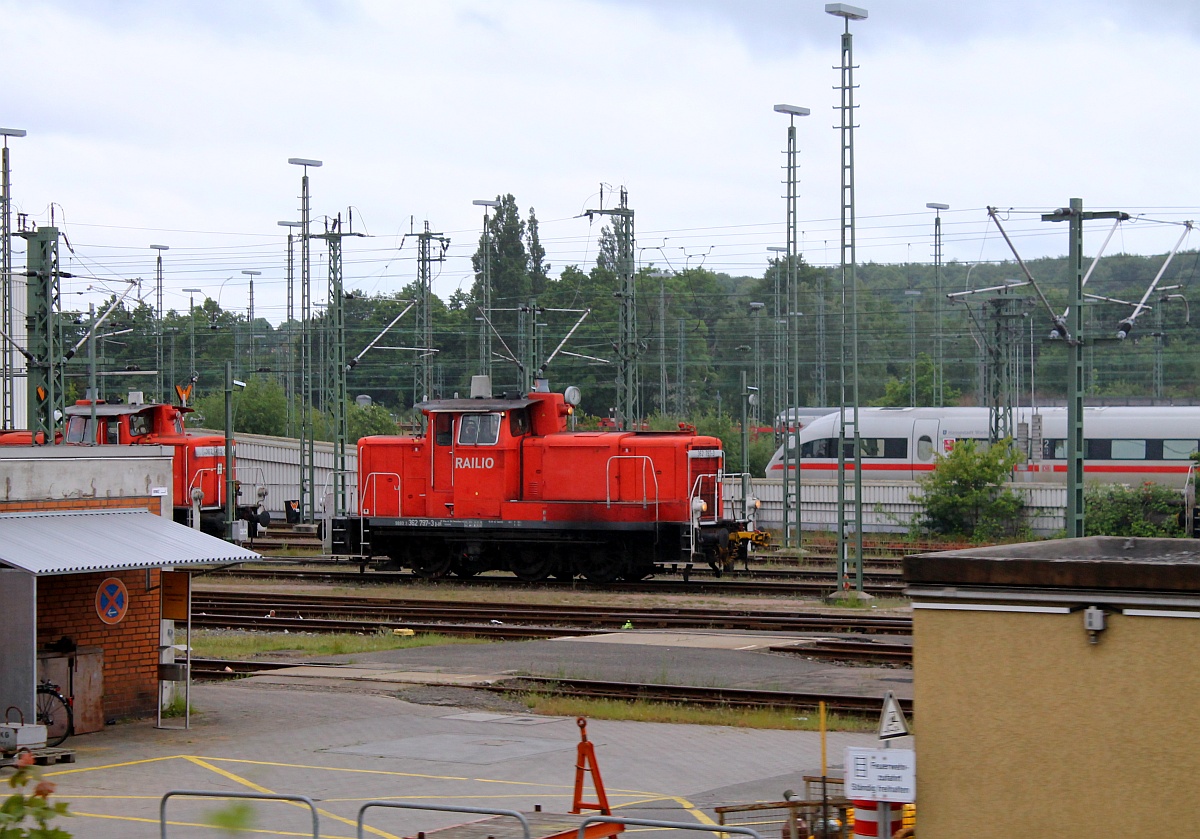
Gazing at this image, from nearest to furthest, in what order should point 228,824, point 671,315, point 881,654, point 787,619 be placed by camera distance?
point 228,824 < point 881,654 < point 787,619 < point 671,315

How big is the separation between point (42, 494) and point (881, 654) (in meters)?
10.7

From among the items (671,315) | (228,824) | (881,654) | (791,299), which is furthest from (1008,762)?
(671,315)

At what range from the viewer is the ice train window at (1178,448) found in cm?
3762

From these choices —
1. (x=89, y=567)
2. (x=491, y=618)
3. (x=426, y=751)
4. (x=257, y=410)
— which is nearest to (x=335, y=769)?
(x=426, y=751)

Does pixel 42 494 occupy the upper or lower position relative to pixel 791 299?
lower

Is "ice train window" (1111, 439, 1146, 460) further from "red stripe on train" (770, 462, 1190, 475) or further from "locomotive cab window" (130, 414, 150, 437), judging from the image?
"locomotive cab window" (130, 414, 150, 437)

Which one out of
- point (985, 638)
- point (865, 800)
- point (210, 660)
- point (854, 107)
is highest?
point (854, 107)

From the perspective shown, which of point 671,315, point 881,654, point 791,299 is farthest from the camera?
point 671,315

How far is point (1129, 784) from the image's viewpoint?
246 inches

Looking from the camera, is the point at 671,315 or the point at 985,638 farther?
the point at 671,315

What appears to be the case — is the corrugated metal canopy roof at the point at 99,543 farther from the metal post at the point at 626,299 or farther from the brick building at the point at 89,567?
the metal post at the point at 626,299

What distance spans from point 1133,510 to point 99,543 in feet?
91.6

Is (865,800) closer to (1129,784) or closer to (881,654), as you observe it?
(1129,784)

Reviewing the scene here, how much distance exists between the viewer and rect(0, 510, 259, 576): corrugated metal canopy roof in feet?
41.2
